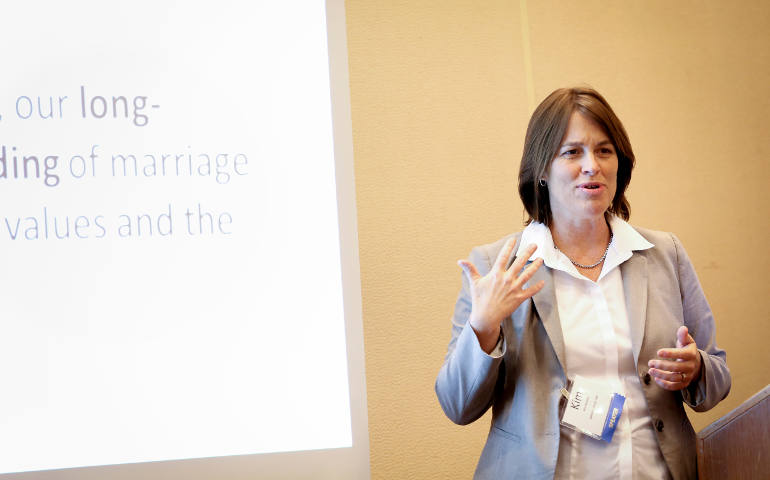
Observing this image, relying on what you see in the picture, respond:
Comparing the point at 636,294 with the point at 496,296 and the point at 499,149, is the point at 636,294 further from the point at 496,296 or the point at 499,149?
the point at 499,149

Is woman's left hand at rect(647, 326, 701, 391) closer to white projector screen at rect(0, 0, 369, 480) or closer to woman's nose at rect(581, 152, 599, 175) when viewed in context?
woman's nose at rect(581, 152, 599, 175)

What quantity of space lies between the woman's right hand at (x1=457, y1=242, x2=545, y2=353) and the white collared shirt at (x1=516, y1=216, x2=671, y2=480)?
135mm

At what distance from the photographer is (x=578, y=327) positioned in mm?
1611

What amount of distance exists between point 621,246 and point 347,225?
941 millimetres

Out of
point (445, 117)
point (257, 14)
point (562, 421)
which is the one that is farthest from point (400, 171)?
point (562, 421)

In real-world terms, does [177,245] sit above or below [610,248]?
above

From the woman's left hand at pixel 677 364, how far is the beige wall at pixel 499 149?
1222mm

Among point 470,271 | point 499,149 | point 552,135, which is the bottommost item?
point 470,271

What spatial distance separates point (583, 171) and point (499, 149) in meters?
1.12

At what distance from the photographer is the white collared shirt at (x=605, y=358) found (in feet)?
5.06

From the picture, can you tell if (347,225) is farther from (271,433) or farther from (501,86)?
(501,86)

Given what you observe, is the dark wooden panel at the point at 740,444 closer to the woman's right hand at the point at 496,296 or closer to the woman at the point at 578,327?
the woman at the point at 578,327

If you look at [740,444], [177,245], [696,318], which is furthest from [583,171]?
[177,245]

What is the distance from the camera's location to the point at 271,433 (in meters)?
2.25
